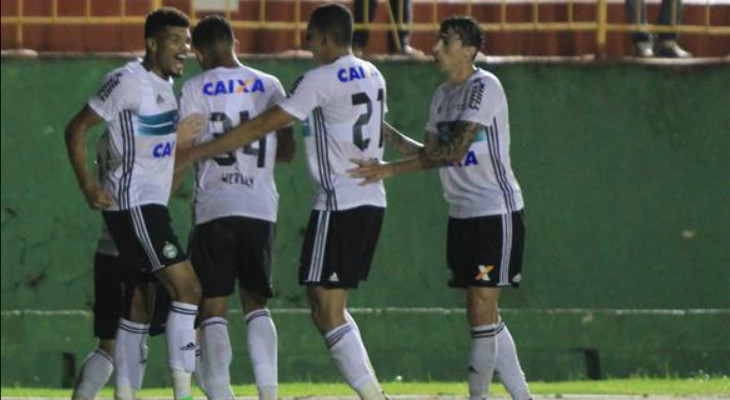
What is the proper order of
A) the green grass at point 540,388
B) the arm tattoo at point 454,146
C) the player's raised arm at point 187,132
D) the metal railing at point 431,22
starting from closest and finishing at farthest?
1. the arm tattoo at point 454,146
2. the player's raised arm at point 187,132
3. the green grass at point 540,388
4. the metal railing at point 431,22

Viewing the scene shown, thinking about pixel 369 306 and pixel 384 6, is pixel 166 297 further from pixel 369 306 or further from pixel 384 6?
pixel 384 6

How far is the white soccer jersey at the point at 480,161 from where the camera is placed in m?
12.8

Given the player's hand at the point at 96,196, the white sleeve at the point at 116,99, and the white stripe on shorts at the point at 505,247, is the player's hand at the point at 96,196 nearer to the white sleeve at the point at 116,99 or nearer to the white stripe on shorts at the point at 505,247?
the white sleeve at the point at 116,99

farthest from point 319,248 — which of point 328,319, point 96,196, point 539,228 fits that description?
point 539,228

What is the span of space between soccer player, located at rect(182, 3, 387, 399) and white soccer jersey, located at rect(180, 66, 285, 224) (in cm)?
32

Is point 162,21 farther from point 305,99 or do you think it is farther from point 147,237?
point 147,237

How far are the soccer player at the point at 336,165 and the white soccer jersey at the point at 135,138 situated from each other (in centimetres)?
41

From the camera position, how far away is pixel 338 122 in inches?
491

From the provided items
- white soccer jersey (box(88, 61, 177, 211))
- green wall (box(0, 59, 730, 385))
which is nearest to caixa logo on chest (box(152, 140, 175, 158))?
white soccer jersey (box(88, 61, 177, 211))

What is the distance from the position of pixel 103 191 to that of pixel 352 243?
1.26 metres

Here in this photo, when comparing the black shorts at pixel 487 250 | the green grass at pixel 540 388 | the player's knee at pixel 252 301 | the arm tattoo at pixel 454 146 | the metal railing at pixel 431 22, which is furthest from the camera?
the metal railing at pixel 431 22

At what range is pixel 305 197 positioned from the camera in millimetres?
17906

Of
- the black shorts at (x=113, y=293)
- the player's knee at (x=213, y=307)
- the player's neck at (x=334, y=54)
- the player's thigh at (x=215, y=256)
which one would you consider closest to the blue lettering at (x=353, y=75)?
the player's neck at (x=334, y=54)

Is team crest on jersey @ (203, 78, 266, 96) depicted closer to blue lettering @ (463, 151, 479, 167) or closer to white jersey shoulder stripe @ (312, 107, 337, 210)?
white jersey shoulder stripe @ (312, 107, 337, 210)
